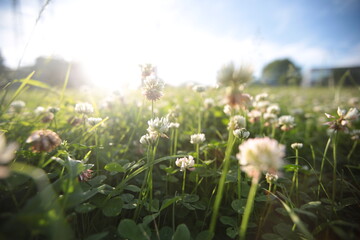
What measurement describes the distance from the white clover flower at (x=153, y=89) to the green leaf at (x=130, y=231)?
2.23 feet

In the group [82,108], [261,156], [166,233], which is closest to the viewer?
[261,156]

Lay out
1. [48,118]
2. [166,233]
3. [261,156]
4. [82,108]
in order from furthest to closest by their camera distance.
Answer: [48,118]
[82,108]
[166,233]
[261,156]

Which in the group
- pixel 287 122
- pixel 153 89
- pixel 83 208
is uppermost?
pixel 153 89

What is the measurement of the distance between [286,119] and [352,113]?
23.8 inches

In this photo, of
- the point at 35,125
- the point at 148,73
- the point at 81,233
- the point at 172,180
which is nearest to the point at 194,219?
the point at 172,180

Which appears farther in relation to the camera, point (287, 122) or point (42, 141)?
point (287, 122)

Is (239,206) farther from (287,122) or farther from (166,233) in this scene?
(287,122)

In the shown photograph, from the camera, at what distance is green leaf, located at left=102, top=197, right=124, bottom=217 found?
3.06 ft

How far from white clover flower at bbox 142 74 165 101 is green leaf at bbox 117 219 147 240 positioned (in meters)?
0.68

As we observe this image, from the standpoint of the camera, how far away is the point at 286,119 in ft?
5.78

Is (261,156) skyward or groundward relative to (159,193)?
skyward

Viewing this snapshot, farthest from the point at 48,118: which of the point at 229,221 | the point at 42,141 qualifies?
the point at 229,221

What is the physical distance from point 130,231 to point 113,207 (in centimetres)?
16

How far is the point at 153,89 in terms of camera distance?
1.24 meters
